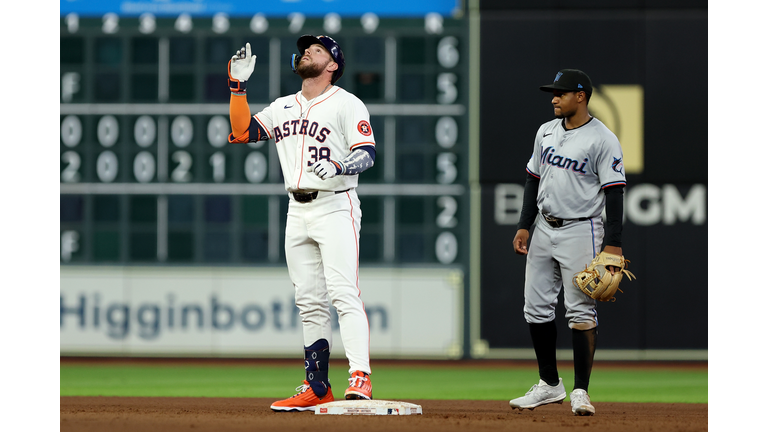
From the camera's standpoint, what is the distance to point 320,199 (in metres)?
4.60

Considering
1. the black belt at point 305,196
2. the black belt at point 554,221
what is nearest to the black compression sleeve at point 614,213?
the black belt at point 554,221

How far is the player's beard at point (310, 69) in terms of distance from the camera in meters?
4.71

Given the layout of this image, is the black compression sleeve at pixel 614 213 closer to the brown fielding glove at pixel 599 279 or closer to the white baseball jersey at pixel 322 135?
the brown fielding glove at pixel 599 279

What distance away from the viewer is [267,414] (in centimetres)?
455

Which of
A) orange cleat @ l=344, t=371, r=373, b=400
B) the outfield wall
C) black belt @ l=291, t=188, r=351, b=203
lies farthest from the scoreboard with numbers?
orange cleat @ l=344, t=371, r=373, b=400

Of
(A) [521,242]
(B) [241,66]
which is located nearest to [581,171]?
(A) [521,242]

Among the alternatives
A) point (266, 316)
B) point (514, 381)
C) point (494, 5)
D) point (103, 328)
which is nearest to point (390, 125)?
point (494, 5)

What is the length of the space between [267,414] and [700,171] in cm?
648

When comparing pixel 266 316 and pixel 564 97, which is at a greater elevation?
pixel 564 97

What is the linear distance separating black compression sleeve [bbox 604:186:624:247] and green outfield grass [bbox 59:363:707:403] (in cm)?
229

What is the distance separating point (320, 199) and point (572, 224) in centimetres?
122

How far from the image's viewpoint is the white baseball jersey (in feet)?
15.1

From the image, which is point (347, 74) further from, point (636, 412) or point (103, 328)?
point (636, 412)

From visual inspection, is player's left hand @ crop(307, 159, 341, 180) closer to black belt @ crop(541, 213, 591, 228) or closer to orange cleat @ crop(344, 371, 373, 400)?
orange cleat @ crop(344, 371, 373, 400)
